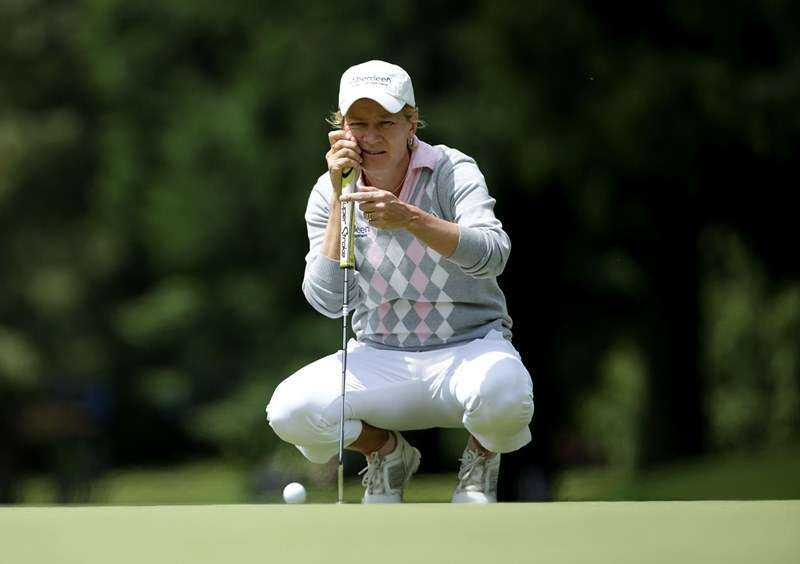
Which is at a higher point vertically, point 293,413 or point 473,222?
point 473,222

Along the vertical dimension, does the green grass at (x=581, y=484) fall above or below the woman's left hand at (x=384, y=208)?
below

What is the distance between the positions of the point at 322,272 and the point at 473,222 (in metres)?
0.38

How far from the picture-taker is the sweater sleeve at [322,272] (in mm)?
4117

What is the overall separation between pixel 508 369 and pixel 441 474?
29.9 feet

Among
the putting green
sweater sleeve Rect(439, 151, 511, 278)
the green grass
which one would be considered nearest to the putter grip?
sweater sleeve Rect(439, 151, 511, 278)

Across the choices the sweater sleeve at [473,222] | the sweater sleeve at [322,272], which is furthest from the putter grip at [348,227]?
the sweater sleeve at [473,222]

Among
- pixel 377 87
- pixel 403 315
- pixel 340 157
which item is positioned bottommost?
pixel 403 315

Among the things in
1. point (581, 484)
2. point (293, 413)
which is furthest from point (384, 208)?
point (581, 484)

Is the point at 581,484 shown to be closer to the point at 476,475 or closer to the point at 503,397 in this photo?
the point at 476,475

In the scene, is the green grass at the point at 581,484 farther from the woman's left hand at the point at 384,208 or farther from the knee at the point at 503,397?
the woman's left hand at the point at 384,208

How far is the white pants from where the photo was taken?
160 inches

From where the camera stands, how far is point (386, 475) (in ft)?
14.1

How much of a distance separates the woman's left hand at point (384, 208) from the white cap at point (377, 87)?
0.96ft

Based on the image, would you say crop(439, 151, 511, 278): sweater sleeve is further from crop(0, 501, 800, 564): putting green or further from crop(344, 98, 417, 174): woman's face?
crop(0, 501, 800, 564): putting green
